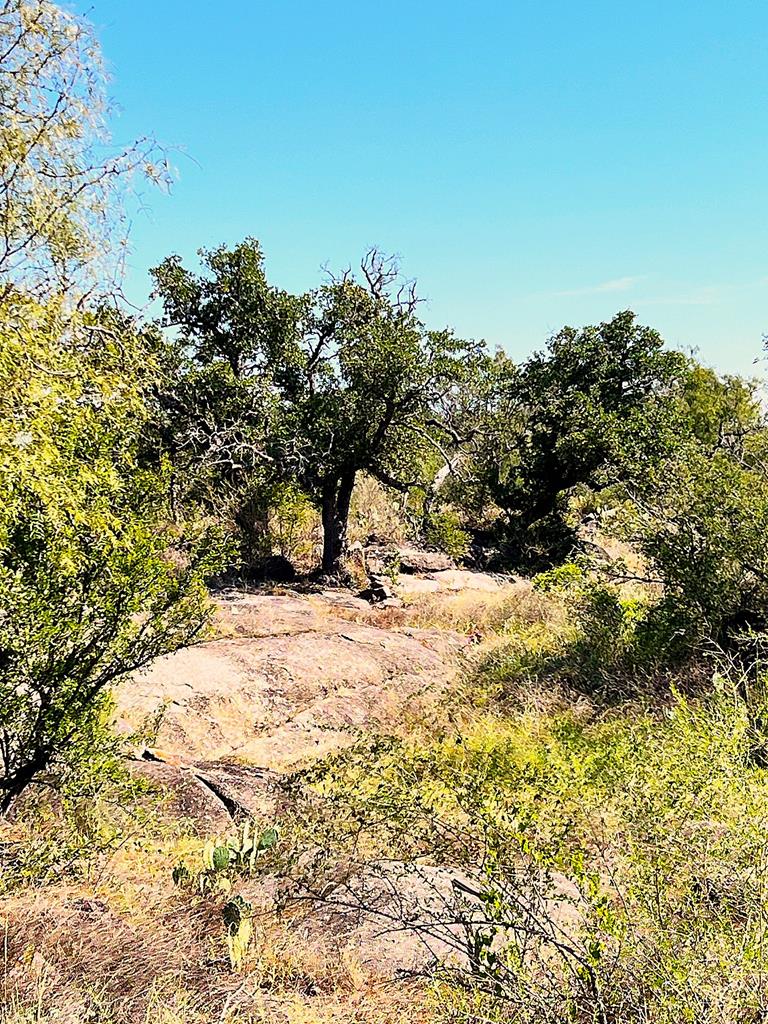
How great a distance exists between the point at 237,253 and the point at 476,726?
1101 cm

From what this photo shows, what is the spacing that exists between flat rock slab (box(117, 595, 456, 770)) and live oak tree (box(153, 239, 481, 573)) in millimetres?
4398

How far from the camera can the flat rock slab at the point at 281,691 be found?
304 inches

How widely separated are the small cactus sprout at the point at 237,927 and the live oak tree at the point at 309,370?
35.8 ft

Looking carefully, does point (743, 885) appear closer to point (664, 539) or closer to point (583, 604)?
point (664, 539)

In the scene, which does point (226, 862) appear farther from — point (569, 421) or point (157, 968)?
point (569, 421)

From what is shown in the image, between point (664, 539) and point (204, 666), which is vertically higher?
point (664, 539)

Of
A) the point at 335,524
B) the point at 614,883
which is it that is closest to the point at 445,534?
the point at 335,524

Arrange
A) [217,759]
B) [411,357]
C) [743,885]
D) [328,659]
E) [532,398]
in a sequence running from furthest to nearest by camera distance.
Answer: [532,398]
[411,357]
[328,659]
[217,759]
[743,885]

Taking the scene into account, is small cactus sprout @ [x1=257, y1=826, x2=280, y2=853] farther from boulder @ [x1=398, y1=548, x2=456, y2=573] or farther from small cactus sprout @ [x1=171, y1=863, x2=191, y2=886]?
boulder @ [x1=398, y1=548, x2=456, y2=573]

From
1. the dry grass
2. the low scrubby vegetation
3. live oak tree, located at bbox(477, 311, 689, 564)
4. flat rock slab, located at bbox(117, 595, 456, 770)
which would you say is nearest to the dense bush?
the low scrubby vegetation

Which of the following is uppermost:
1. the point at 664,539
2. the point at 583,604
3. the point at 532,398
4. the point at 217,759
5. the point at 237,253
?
the point at 237,253

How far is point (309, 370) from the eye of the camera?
1582cm

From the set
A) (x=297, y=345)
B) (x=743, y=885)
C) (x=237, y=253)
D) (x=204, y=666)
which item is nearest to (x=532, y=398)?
(x=297, y=345)

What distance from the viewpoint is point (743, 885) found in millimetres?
2727
